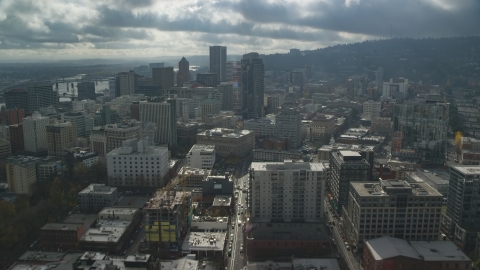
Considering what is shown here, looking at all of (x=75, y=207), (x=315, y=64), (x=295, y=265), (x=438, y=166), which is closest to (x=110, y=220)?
(x=75, y=207)

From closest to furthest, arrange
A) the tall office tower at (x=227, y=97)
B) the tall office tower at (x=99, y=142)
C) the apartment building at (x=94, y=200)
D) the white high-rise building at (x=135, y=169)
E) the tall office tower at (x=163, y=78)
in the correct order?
the apartment building at (x=94, y=200), the white high-rise building at (x=135, y=169), the tall office tower at (x=99, y=142), the tall office tower at (x=227, y=97), the tall office tower at (x=163, y=78)

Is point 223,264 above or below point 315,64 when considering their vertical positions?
below

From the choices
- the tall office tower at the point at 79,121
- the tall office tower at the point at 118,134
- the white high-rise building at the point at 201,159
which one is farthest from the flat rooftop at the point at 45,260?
the tall office tower at the point at 79,121

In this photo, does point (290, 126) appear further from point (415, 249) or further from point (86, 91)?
point (86, 91)

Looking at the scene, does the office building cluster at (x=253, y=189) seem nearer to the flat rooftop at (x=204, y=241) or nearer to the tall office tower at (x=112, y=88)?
the flat rooftop at (x=204, y=241)

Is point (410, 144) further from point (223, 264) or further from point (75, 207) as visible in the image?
point (75, 207)
